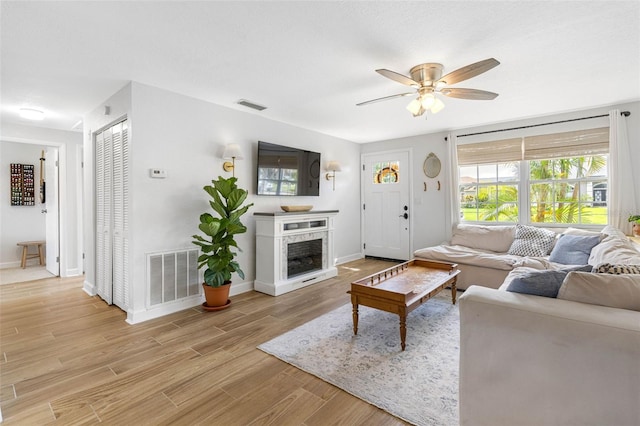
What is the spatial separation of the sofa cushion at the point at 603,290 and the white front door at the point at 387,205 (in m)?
4.20

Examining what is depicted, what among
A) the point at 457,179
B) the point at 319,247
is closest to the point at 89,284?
the point at 319,247

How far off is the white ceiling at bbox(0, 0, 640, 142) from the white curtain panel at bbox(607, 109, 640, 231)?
335 mm

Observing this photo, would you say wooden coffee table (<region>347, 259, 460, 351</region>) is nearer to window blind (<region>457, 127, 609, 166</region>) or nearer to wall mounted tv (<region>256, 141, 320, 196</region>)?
wall mounted tv (<region>256, 141, 320, 196</region>)

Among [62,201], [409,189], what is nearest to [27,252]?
[62,201]

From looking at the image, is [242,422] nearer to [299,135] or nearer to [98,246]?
[98,246]

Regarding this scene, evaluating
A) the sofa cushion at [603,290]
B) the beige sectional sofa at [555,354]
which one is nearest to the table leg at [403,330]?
the beige sectional sofa at [555,354]

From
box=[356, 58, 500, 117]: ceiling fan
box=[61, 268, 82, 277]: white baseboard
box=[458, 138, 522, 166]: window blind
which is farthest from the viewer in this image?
box=[61, 268, 82, 277]: white baseboard

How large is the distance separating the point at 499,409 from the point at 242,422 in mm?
1323

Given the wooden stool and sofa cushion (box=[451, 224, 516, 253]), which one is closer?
sofa cushion (box=[451, 224, 516, 253])

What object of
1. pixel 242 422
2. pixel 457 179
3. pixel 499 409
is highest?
pixel 457 179

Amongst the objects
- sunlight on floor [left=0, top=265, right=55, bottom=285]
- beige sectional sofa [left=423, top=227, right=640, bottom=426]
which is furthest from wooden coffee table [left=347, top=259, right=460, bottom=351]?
sunlight on floor [left=0, top=265, right=55, bottom=285]

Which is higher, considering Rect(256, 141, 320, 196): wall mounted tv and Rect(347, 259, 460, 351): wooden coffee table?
Rect(256, 141, 320, 196): wall mounted tv

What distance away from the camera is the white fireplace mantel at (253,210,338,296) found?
385 centimetres

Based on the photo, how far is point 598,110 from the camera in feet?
12.8
